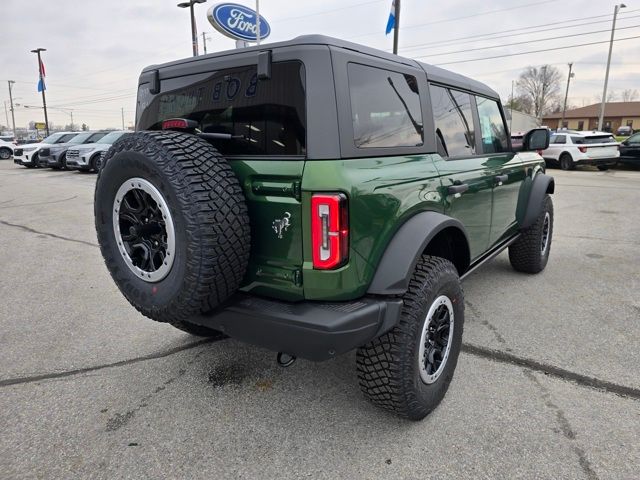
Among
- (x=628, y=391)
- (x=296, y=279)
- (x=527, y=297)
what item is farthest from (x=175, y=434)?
(x=527, y=297)

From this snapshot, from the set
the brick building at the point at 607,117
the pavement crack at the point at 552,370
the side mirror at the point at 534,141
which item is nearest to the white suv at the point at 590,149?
the side mirror at the point at 534,141

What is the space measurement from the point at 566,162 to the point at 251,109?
18635 mm

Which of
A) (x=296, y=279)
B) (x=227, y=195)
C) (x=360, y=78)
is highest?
(x=360, y=78)

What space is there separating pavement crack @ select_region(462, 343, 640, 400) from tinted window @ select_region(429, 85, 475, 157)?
1.40 metres

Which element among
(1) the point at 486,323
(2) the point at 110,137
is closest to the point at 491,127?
(1) the point at 486,323

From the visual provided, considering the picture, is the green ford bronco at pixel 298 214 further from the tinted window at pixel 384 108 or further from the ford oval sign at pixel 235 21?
the ford oval sign at pixel 235 21

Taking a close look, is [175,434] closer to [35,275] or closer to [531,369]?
[531,369]

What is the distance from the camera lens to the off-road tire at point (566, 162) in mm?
17484

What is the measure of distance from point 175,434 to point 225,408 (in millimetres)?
315

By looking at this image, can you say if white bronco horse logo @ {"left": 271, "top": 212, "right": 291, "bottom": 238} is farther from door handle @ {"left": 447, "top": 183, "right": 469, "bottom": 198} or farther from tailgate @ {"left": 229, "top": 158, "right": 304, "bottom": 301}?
door handle @ {"left": 447, "top": 183, "right": 469, "bottom": 198}

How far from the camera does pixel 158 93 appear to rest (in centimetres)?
276

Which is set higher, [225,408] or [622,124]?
[622,124]

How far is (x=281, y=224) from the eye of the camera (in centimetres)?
205

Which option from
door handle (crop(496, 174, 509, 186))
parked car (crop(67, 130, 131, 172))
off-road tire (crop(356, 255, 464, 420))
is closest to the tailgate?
off-road tire (crop(356, 255, 464, 420))
